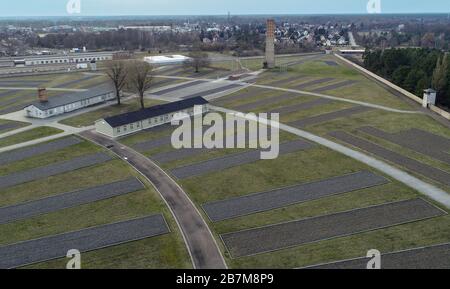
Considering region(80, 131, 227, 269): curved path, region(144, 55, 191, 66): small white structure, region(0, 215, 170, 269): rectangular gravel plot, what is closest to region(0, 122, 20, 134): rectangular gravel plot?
region(80, 131, 227, 269): curved path

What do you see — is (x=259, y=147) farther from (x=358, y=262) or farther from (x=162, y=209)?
(x=358, y=262)

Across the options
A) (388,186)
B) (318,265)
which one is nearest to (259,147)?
(388,186)

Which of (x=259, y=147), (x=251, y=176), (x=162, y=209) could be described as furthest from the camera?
(x=259, y=147)

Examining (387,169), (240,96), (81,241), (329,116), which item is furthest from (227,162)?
(240,96)

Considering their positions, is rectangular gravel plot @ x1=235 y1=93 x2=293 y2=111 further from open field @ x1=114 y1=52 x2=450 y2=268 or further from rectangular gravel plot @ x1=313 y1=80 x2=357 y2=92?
rectangular gravel plot @ x1=313 y1=80 x2=357 y2=92

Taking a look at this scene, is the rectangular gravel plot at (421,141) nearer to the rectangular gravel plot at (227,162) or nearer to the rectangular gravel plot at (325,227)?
the rectangular gravel plot at (227,162)

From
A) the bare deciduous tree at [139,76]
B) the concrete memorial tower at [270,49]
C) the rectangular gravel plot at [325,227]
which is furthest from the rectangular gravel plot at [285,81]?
the rectangular gravel plot at [325,227]
